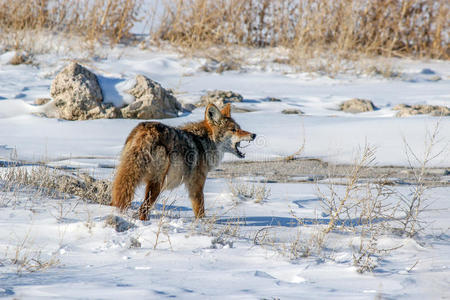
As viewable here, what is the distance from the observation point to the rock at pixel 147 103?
986cm

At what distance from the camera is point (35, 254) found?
133 inches

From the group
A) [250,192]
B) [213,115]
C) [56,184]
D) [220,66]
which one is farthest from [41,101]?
[250,192]

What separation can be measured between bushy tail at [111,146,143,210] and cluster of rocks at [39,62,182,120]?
17.6ft

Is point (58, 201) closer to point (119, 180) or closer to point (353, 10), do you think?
point (119, 180)

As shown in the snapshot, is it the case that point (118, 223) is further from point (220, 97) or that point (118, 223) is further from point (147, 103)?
point (220, 97)

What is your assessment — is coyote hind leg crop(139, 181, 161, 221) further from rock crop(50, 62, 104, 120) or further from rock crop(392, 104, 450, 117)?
rock crop(392, 104, 450, 117)

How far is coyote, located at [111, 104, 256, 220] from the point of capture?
179 inches

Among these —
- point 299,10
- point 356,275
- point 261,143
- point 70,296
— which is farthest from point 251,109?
point 70,296

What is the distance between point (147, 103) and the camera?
9836 mm

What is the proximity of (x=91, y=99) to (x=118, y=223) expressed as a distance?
611 centimetres

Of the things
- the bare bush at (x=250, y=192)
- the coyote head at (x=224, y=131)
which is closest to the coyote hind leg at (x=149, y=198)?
the bare bush at (x=250, y=192)

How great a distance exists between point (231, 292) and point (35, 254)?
4.54 ft

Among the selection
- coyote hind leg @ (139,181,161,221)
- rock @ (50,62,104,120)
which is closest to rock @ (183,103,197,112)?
rock @ (50,62,104,120)

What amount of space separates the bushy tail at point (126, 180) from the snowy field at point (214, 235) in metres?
0.13
